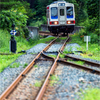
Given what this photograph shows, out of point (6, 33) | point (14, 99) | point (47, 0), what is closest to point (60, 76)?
point (14, 99)

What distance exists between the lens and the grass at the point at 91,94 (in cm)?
404

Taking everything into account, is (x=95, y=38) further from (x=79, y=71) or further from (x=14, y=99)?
(x=14, y=99)

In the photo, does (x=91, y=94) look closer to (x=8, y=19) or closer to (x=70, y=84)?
(x=70, y=84)

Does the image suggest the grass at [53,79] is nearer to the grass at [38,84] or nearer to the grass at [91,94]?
the grass at [38,84]

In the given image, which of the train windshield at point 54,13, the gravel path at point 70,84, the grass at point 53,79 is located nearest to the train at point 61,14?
the train windshield at point 54,13

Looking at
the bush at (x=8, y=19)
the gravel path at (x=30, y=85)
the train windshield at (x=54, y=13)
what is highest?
the train windshield at (x=54, y=13)

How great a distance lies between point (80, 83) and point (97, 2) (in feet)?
34.3

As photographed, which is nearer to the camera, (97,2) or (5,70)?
(5,70)

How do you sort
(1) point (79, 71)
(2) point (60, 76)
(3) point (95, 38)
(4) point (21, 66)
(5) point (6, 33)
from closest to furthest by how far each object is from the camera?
(2) point (60, 76), (1) point (79, 71), (4) point (21, 66), (3) point (95, 38), (5) point (6, 33)

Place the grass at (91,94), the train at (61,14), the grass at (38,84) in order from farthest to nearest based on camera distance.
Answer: the train at (61,14) < the grass at (38,84) < the grass at (91,94)

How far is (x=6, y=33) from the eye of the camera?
14.0 meters

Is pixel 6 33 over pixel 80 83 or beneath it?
over

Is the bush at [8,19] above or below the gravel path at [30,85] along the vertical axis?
above

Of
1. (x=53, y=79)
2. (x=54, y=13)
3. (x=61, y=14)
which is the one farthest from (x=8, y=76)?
(x=61, y=14)
